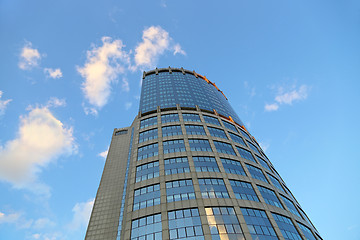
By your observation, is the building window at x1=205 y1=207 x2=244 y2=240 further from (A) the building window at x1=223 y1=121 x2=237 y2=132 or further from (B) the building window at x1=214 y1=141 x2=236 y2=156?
(A) the building window at x1=223 y1=121 x2=237 y2=132

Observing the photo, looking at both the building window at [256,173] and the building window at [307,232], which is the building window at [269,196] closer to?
the building window at [256,173]

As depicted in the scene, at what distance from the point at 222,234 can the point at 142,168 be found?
22821mm

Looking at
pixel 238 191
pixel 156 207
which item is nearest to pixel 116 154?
pixel 156 207

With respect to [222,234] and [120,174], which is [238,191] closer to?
[222,234]

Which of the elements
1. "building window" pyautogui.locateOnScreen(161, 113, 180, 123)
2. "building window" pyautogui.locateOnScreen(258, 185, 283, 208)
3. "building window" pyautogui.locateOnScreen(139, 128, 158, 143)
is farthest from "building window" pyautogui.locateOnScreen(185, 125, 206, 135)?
"building window" pyautogui.locateOnScreen(258, 185, 283, 208)

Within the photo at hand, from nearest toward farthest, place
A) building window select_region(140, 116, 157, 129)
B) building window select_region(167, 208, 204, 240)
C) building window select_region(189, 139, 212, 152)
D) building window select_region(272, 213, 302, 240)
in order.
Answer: building window select_region(167, 208, 204, 240) → building window select_region(272, 213, 302, 240) → building window select_region(189, 139, 212, 152) → building window select_region(140, 116, 157, 129)

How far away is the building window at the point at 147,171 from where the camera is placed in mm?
45219

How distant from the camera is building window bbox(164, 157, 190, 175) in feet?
147

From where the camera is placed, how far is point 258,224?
35656mm

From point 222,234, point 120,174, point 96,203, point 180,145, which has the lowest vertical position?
point 222,234

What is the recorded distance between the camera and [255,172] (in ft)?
165

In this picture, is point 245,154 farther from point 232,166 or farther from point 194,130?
point 194,130

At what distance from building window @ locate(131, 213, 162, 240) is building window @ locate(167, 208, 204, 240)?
6.69 ft

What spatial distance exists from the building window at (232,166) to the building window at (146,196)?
1638cm
